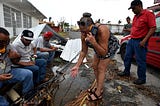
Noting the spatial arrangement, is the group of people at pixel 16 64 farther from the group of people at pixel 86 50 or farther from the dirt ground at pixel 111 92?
the dirt ground at pixel 111 92

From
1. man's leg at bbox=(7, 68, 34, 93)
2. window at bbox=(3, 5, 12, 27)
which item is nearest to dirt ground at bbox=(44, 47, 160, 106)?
man's leg at bbox=(7, 68, 34, 93)

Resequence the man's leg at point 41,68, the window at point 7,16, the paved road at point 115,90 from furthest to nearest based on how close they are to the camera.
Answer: the window at point 7,16
the man's leg at point 41,68
the paved road at point 115,90

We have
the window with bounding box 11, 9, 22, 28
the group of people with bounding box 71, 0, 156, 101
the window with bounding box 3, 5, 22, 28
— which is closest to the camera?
the group of people with bounding box 71, 0, 156, 101

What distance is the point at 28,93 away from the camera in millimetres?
3018

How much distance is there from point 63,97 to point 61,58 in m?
3.37

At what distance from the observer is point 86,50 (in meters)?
3.40

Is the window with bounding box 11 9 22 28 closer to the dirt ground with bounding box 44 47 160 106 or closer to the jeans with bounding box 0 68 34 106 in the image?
the dirt ground with bounding box 44 47 160 106

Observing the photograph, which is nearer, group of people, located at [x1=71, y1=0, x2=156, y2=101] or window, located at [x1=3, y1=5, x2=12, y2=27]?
group of people, located at [x1=71, y1=0, x2=156, y2=101]

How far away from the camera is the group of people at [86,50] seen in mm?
2793

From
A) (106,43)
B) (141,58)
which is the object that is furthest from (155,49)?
(106,43)

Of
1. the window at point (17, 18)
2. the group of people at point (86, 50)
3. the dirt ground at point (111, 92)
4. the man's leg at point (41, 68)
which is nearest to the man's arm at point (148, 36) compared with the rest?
the group of people at point (86, 50)

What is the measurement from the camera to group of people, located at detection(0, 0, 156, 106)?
9.16 feet

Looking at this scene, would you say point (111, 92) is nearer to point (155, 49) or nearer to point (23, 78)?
point (23, 78)

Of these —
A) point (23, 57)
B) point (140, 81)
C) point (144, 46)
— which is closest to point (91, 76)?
point (140, 81)
